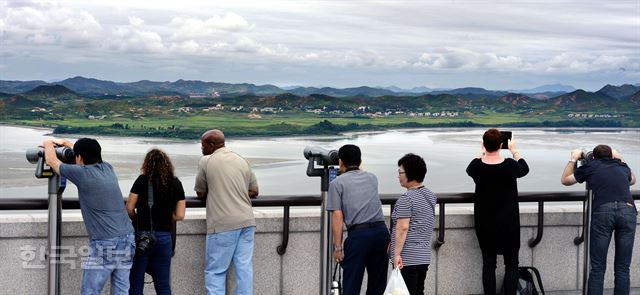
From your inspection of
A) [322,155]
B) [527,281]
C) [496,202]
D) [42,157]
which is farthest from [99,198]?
[527,281]

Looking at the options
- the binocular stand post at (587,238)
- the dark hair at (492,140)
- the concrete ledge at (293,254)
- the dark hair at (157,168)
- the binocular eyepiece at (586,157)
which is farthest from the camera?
the binocular stand post at (587,238)

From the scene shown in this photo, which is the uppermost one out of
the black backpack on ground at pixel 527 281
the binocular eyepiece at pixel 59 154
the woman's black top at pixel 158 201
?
the binocular eyepiece at pixel 59 154

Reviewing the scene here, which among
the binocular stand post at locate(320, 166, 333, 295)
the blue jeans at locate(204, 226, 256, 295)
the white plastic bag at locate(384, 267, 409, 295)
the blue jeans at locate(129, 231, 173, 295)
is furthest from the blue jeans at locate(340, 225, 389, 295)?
the blue jeans at locate(129, 231, 173, 295)

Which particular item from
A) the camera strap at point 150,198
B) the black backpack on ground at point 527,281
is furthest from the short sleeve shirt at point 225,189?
the black backpack on ground at point 527,281

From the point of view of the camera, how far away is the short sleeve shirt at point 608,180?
9.19 m

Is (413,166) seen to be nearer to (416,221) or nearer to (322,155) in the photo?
(416,221)

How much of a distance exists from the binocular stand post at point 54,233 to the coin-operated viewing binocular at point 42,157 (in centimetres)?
13

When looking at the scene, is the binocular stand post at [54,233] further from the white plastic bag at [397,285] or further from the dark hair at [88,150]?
the white plastic bag at [397,285]

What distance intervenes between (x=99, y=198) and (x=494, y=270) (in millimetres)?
4110

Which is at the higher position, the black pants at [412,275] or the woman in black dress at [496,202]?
the woman in black dress at [496,202]

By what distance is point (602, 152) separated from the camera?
9.23m

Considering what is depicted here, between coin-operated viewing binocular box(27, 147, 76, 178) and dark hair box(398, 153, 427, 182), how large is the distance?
286 cm

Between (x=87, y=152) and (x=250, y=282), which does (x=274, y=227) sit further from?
(x=87, y=152)

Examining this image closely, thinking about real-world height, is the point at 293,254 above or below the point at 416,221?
below
